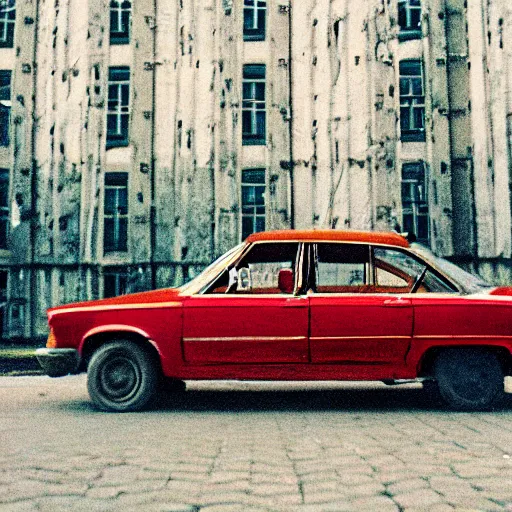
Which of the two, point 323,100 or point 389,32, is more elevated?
point 389,32

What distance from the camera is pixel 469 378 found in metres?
6.05

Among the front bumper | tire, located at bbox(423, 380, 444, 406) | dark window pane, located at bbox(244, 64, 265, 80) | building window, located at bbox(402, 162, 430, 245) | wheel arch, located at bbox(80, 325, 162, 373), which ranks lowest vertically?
tire, located at bbox(423, 380, 444, 406)

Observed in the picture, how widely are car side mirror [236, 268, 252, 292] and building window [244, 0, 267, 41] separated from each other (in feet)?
45.1

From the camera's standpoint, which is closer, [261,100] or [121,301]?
[121,301]

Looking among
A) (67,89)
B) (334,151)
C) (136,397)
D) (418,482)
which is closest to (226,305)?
(136,397)

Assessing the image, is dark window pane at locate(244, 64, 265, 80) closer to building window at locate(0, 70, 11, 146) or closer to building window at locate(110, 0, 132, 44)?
building window at locate(110, 0, 132, 44)

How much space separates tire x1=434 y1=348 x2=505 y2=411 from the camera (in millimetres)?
6012

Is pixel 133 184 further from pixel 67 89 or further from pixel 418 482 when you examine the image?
pixel 418 482

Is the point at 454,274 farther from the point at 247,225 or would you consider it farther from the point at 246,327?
the point at 247,225

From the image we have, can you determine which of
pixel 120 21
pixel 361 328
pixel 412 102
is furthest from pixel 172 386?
pixel 120 21

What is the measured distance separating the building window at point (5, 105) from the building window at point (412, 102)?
11686mm

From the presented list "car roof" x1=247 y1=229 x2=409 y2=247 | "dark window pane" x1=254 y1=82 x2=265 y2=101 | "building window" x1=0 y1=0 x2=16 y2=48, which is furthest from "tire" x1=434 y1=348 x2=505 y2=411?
"building window" x1=0 y1=0 x2=16 y2=48

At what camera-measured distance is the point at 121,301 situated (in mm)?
6285

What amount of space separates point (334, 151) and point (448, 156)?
3.23 m
